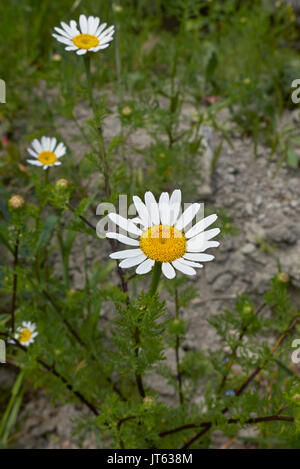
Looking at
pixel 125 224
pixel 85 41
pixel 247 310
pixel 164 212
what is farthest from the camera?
pixel 85 41

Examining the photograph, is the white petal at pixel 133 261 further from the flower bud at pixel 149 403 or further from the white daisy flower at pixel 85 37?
the white daisy flower at pixel 85 37

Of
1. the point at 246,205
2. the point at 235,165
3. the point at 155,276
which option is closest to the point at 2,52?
the point at 235,165

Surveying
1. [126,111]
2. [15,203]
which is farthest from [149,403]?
[126,111]

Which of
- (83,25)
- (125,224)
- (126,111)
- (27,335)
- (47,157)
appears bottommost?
(27,335)

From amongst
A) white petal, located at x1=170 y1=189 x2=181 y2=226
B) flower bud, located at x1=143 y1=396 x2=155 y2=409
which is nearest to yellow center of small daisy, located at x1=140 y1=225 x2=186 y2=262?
white petal, located at x1=170 y1=189 x2=181 y2=226

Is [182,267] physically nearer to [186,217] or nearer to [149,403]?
[186,217]
